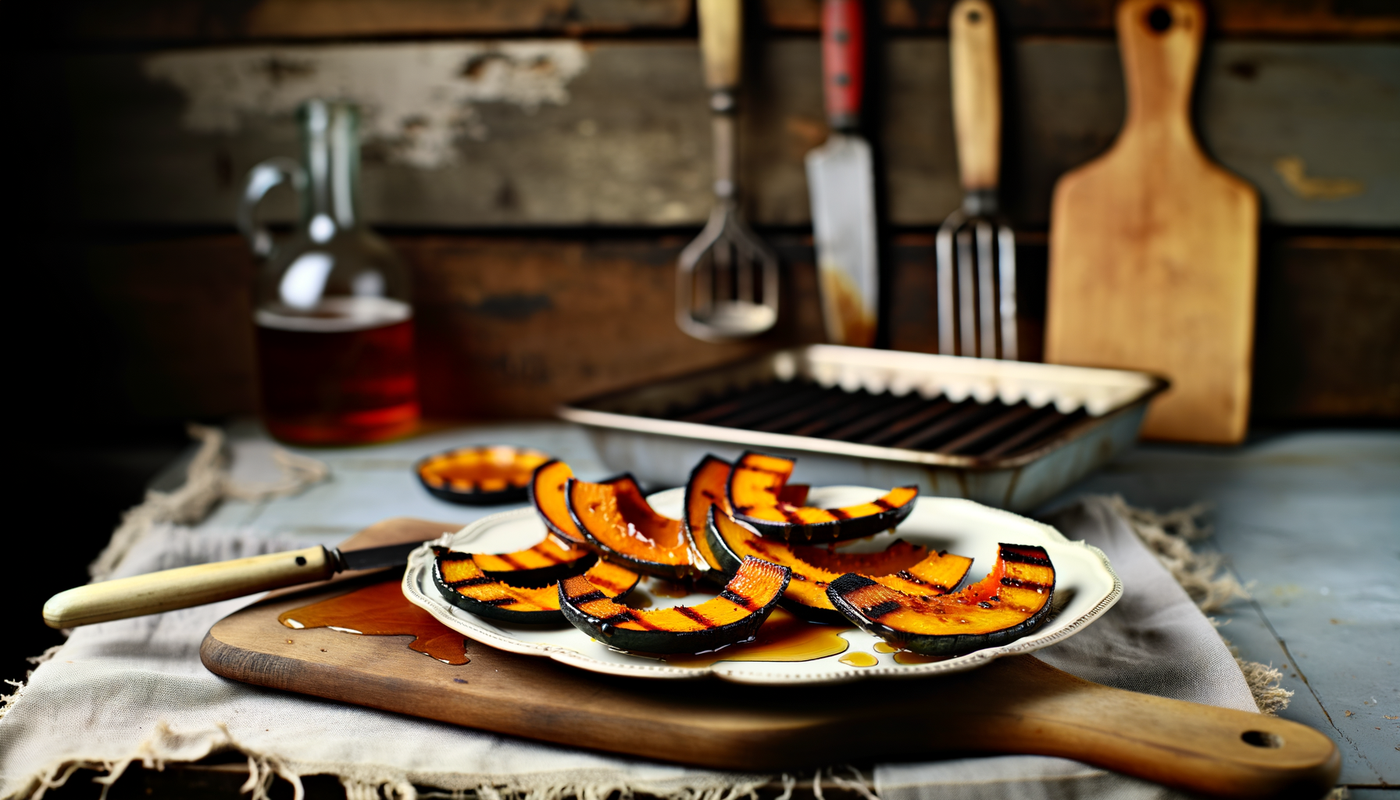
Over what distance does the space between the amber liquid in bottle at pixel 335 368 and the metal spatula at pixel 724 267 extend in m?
0.42

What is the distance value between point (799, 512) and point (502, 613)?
270mm

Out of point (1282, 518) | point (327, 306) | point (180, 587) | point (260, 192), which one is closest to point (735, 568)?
point (180, 587)

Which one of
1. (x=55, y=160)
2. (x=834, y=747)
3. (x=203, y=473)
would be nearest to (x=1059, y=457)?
(x=834, y=747)

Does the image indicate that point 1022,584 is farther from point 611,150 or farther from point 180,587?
point 611,150

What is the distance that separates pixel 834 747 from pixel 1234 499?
827mm

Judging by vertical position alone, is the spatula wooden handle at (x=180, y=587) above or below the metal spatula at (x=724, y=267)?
below

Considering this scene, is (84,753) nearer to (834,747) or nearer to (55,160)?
(834,747)

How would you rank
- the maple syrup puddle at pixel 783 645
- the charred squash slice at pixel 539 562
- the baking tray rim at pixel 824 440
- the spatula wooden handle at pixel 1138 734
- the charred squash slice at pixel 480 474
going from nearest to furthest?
the spatula wooden handle at pixel 1138 734, the maple syrup puddle at pixel 783 645, the charred squash slice at pixel 539 562, the baking tray rim at pixel 824 440, the charred squash slice at pixel 480 474

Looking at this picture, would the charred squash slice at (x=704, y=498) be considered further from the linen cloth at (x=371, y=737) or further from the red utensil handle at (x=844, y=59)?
the red utensil handle at (x=844, y=59)

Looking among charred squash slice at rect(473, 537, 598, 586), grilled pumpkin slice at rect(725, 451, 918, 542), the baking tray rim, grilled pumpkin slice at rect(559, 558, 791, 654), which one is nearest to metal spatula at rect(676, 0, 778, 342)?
the baking tray rim

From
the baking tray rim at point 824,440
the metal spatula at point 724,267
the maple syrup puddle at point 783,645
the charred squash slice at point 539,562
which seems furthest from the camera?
the metal spatula at point 724,267

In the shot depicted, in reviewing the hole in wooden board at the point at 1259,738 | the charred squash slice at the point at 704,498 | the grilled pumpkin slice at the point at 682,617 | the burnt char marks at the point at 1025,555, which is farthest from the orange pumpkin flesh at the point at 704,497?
the hole in wooden board at the point at 1259,738

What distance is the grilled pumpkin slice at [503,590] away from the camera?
72cm

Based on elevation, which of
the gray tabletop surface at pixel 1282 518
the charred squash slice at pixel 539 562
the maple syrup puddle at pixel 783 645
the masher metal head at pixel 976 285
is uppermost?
the masher metal head at pixel 976 285
